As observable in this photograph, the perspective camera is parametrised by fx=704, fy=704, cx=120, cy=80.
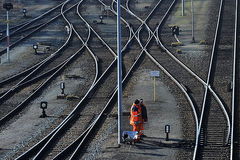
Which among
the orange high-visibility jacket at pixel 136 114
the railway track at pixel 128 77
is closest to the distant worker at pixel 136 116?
the orange high-visibility jacket at pixel 136 114

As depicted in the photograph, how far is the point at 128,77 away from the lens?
105 ft

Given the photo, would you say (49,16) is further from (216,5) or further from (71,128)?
(71,128)

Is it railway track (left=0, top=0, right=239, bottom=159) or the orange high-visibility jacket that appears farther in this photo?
the orange high-visibility jacket

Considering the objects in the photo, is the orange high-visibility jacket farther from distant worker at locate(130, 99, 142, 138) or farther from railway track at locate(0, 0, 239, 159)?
railway track at locate(0, 0, 239, 159)

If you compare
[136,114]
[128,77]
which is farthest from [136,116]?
[128,77]

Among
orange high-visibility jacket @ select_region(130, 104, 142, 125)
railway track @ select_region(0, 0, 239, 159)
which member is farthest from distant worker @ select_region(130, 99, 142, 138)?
railway track @ select_region(0, 0, 239, 159)

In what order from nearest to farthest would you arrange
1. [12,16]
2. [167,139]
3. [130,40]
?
[167,139] < [130,40] < [12,16]

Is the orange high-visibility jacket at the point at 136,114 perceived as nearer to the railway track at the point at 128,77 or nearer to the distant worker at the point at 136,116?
the distant worker at the point at 136,116

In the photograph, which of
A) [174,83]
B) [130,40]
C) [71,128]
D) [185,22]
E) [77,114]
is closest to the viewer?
[71,128]

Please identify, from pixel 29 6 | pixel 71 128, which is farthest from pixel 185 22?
pixel 71 128

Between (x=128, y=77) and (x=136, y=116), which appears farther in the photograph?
(x=128, y=77)

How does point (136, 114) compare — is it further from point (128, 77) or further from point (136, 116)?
point (128, 77)

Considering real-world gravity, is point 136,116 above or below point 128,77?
below

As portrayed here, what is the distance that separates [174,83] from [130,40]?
10396mm
